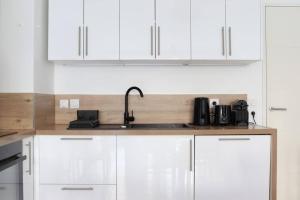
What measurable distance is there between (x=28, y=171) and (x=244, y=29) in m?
2.13

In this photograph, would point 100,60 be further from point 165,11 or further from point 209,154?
point 209,154

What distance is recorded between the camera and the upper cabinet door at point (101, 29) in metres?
2.35

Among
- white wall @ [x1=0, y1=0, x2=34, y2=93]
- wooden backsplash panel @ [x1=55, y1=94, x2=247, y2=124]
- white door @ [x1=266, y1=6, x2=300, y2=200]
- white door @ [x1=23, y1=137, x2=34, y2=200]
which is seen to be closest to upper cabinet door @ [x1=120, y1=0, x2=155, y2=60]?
wooden backsplash panel @ [x1=55, y1=94, x2=247, y2=124]

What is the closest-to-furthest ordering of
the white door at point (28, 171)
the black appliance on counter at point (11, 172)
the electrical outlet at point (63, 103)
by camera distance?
the black appliance on counter at point (11, 172) < the white door at point (28, 171) < the electrical outlet at point (63, 103)

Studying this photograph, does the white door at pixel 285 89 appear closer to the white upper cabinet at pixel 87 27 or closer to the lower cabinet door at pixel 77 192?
the white upper cabinet at pixel 87 27

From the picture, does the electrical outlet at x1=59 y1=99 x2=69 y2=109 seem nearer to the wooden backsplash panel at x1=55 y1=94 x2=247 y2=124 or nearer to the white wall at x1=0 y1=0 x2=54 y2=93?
the wooden backsplash panel at x1=55 y1=94 x2=247 y2=124

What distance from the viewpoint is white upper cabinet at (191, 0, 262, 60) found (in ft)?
7.73

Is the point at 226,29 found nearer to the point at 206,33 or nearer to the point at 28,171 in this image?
the point at 206,33

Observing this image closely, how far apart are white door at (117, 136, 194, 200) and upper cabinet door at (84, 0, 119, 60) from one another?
2.59 ft

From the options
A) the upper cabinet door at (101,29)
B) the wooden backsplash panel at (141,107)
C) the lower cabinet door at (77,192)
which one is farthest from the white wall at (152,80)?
the lower cabinet door at (77,192)

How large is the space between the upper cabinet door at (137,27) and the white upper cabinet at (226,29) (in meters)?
0.37

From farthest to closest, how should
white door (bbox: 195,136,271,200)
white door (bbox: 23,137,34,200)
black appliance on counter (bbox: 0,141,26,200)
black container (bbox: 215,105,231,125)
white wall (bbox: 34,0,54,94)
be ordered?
black container (bbox: 215,105,231,125) < white wall (bbox: 34,0,54,94) < white door (bbox: 195,136,271,200) < white door (bbox: 23,137,34,200) < black appliance on counter (bbox: 0,141,26,200)

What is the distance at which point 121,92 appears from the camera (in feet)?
8.82

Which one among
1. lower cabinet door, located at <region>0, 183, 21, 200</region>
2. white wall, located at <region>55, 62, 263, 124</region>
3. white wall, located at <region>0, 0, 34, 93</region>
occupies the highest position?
white wall, located at <region>0, 0, 34, 93</region>
